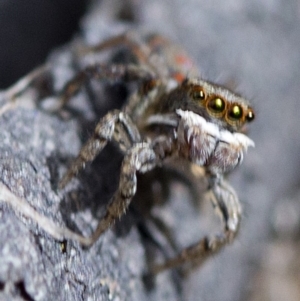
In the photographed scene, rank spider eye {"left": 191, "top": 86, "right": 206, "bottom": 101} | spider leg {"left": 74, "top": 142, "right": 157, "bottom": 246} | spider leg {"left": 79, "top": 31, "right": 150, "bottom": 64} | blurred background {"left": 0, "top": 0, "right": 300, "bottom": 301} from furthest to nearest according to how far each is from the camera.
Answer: blurred background {"left": 0, "top": 0, "right": 300, "bottom": 301} < spider leg {"left": 79, "top": 31, "right": 150, "bottom": 64} < spider eye {"left": 191, "top": 86, "right": 206, "bottom": 101} < spider leg {"left": 74, "top": 142, "right": 157, "bottom": 246}

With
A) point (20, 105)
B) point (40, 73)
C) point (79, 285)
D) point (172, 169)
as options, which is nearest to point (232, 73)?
point (172, 169)

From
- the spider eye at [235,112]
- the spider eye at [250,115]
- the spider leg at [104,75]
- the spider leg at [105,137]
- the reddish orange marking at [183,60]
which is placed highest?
the reddish orange marking at [183,60]

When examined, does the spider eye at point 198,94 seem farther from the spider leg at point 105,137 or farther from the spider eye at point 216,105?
the spider leg at point 105,137

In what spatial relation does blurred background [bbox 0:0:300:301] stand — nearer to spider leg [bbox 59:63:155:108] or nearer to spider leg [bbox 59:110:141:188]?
spider leg [bbox 59:63:155:108]

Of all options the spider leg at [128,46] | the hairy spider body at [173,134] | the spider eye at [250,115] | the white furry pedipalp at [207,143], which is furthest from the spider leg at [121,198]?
the spider leg at [128,46]

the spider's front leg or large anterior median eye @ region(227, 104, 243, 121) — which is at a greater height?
large anterior median eye @ region(227, 104, 243, 121)

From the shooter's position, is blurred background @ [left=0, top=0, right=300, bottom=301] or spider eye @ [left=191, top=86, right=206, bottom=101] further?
blurred background @ [left=0, top=0, right=300, bottom=301]

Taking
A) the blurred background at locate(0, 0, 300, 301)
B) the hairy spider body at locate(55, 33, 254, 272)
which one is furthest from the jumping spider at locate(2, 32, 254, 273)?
the blurred background at locate(0, 0, 300, 301)
